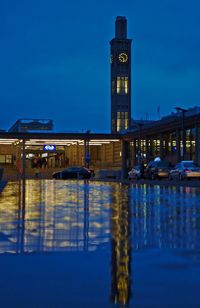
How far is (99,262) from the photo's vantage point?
297 inches

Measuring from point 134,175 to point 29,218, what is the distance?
44971mm

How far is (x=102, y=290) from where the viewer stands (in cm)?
583

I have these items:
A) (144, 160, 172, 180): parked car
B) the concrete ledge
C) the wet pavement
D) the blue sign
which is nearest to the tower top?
the blue sign

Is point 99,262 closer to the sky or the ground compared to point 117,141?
closer to the ground

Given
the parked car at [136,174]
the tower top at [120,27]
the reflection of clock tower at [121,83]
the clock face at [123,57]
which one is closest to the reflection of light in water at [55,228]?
the parked car at [136,174]

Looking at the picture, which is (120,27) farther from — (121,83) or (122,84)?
(122,84)

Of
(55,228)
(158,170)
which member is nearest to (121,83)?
(158,170)

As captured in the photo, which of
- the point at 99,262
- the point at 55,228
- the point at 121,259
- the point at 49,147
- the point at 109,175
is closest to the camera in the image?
the point at 99,262

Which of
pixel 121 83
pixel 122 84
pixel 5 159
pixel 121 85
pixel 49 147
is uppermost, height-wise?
pixel 121 83

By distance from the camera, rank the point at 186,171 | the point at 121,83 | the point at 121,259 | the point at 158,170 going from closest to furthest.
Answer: the point at 121,259
the point at 186,171
the point at 158,170
the point at 121,83

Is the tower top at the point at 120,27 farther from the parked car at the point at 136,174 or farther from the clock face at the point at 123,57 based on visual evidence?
the parked car at the point at 136,174

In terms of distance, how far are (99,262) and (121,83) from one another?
13084 centimetres

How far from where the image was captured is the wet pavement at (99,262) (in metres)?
5.52

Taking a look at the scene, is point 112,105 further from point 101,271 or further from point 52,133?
point 101,271
